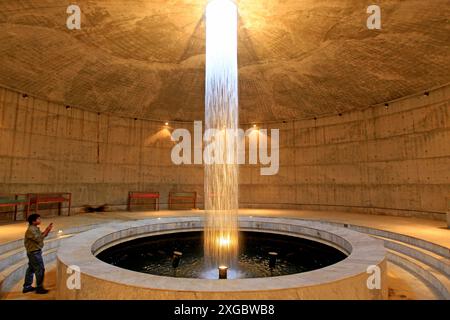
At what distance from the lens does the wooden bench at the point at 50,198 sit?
926 centimetres

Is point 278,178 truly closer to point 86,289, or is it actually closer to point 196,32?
point 196,32

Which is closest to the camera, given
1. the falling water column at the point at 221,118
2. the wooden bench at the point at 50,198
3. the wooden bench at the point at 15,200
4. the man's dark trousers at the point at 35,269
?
the man's dark trousers at the point at 35,269

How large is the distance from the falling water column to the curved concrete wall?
5743 millimetres

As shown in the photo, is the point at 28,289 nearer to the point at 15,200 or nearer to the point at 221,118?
the point at 15,200

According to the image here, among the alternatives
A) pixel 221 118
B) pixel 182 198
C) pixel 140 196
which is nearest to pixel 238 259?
pixel 221 118

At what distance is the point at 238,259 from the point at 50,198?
23.4 feet

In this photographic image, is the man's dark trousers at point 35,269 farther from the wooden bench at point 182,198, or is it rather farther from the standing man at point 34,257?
the wooden bench at point 182,198

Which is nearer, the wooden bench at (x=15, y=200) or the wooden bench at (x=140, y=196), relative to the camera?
the wooden bench at (x=15, y=200)

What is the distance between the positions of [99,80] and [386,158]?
1103 centimetres

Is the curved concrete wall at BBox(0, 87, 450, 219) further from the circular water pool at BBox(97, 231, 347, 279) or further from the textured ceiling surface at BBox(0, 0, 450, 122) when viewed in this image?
the circular water pool at BBox(97, 231, 347, 279)

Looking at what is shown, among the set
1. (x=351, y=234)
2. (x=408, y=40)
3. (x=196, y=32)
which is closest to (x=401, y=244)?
(x=351, y=234)

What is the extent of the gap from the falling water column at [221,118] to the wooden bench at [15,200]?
5.89m

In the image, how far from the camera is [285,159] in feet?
44.7

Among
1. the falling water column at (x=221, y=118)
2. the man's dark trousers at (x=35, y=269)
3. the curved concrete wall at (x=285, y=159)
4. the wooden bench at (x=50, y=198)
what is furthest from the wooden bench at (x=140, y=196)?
the man's dark trousers at (x=35, y=269)
